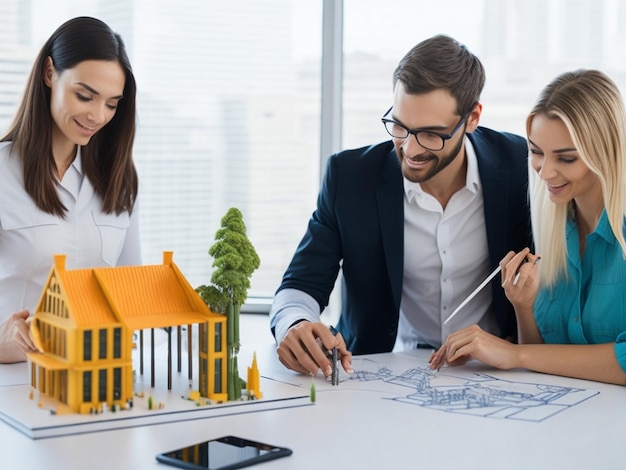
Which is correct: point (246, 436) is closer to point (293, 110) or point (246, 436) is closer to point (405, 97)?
point (405, 97)

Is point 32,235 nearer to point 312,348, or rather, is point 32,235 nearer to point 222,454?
point 312,348

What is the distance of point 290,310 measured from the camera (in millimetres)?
2332

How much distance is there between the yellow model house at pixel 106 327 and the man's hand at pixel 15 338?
1.7 inches

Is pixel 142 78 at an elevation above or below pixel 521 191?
above

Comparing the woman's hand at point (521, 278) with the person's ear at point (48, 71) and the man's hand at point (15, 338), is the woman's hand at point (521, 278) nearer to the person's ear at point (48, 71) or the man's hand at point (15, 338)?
the man's hand at point (15, 338)

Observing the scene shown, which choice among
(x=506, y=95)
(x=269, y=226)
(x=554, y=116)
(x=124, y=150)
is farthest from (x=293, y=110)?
(x=554, y=116)

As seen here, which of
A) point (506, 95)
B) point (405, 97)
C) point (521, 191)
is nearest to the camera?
point (405, 97)

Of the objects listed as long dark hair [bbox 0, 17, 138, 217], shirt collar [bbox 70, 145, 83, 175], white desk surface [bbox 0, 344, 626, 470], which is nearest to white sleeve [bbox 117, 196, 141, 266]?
long dark hair [bbox 0, 17, 138, 217]

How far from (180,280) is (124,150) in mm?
862

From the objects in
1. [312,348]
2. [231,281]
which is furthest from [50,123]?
[312,348]

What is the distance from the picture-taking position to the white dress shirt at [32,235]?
2445mm

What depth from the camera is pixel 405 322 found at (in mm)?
2732

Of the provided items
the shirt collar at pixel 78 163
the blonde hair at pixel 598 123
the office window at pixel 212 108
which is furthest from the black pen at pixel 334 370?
the office window at pixel 212 108

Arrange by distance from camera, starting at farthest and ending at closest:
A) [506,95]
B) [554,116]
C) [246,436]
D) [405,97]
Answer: [506,95], [405,97], [554,116], [246,436]
